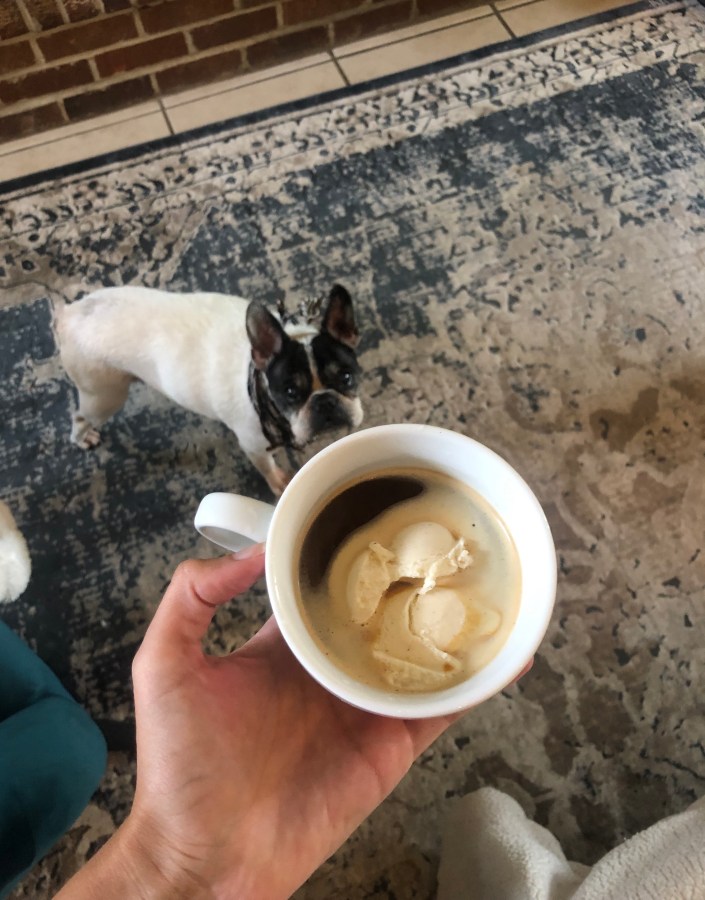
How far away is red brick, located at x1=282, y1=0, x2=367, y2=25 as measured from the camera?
5.77 ft

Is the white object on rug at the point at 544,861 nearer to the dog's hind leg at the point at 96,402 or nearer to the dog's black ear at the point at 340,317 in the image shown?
the dog's black ear at the point at 340,317

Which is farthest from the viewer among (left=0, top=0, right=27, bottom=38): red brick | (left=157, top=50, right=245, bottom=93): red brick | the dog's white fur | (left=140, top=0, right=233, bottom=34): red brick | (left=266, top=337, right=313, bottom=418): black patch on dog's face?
(left=157, top=50, right=245, bottom=93): red brick

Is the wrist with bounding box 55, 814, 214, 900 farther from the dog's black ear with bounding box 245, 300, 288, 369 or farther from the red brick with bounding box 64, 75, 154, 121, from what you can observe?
the red brick with bounding box 64, 75, 154, 121

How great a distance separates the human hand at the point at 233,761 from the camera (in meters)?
0.66

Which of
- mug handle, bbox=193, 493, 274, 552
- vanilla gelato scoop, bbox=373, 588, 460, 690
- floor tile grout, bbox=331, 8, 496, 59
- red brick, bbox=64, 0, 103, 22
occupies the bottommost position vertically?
vanilla gelato scoop, bbox=373, 588, 460, 690

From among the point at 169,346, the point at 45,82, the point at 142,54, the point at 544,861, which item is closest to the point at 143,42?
the point at 142,54

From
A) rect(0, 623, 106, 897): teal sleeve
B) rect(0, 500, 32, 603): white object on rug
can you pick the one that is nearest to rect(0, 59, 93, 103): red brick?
rect(0, 500, 32, 603): white object on rug

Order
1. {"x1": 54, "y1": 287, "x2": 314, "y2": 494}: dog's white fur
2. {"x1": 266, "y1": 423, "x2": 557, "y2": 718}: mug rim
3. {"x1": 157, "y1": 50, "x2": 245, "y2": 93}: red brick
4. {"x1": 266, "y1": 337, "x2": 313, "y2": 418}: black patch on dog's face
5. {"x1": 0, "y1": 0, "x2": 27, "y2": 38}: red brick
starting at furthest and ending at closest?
1. {"x1": 157, "y1": 50, "x2": 245, "y2": 93}: red brick
2. {"x1": 0, "y1": 0, "x2": 27, "y2": 38}: red brick
3. {"x1": 54, "y1": 287, "x2": 314, "y2": 494}: dog's white fur
4. {"x1": 266, "y1": 337, "x2": 313, "y2": 418}: black patch on dog's face
5. {"x1": 266, "y1": 423, "x2": 557, "y2": 718}: mug rim

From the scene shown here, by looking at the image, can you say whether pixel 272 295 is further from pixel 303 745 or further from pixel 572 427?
pixel 303 745

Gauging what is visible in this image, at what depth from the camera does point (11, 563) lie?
1310mm

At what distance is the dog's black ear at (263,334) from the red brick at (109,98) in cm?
109

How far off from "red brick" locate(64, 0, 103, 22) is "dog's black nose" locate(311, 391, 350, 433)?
3.93 ft

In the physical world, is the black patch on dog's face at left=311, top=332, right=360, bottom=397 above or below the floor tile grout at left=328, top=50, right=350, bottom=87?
below

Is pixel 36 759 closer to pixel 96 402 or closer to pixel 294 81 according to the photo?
pixel 96 402
